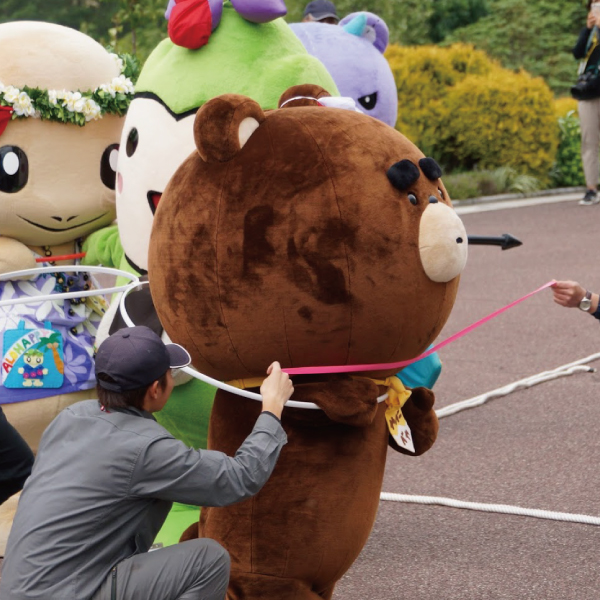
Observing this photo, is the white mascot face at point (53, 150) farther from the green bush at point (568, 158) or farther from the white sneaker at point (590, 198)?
the green bush at point (568, 158)

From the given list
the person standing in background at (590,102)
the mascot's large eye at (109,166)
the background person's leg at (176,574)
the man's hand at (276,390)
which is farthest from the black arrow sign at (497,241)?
the person standing in background at (590,102)

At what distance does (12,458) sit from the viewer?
3.76 meters

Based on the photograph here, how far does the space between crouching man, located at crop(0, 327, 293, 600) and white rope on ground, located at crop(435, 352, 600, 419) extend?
3.05 metres

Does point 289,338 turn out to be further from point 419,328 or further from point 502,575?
point 502,575

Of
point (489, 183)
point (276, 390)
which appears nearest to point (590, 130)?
point (489, 183)

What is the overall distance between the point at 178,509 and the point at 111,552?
1.28 meters

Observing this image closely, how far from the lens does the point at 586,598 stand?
11.5 feet

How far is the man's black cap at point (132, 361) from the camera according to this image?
2670 millimetres

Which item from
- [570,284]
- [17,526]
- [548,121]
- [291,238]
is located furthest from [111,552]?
[548,121]

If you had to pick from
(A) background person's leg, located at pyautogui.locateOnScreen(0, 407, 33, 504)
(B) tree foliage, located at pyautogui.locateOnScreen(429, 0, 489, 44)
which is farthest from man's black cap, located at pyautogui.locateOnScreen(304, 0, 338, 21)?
(B) tree foliage, located at pyautogui.locateOnScreen(429, 0, 489, 44)

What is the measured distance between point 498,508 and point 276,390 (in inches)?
72.3

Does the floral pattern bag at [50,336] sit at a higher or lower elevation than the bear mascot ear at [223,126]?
lower

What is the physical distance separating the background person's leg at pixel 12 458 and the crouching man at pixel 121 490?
102cm

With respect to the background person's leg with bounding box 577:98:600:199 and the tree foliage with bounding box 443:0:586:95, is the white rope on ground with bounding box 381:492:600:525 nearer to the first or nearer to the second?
the background person's leg with bounding box 577:98:600:199
